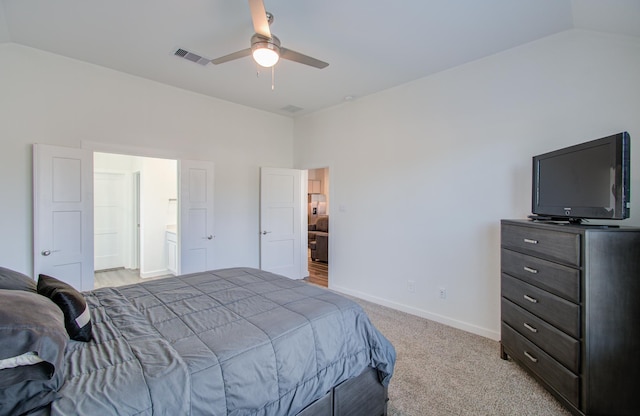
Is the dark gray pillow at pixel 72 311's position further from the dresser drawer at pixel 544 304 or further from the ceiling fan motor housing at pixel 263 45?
the dresser drawer at pixel 544 304

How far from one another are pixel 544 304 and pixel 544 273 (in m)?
0.22

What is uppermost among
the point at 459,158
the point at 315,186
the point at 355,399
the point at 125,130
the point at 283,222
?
the point at 125,130

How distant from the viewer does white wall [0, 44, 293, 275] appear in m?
2.89

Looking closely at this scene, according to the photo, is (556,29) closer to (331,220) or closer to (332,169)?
(332,169)

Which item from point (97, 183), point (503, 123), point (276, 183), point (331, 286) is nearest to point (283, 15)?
point (503, 123)

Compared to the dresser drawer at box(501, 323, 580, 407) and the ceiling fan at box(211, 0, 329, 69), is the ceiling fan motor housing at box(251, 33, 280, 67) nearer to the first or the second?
the ceiling fan at box(211, 0, 329, 69)

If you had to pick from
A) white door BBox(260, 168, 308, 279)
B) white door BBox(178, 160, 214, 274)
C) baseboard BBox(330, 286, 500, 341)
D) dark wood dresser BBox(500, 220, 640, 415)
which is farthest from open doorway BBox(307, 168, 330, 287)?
dark wood dresser BBox(500, 220, 640, 415)

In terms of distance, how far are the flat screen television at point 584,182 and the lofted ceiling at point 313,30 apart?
102cm

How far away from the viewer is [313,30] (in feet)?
8.47

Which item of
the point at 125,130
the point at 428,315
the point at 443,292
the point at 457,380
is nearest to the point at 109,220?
the point at 125,130

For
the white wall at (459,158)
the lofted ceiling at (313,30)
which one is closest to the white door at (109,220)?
the lofted ceiling at (313,30)

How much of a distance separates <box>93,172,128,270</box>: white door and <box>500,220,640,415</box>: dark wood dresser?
6792mm

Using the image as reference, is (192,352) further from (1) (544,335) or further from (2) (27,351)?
(1) (544,335)

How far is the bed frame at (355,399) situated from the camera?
1.56 meters
